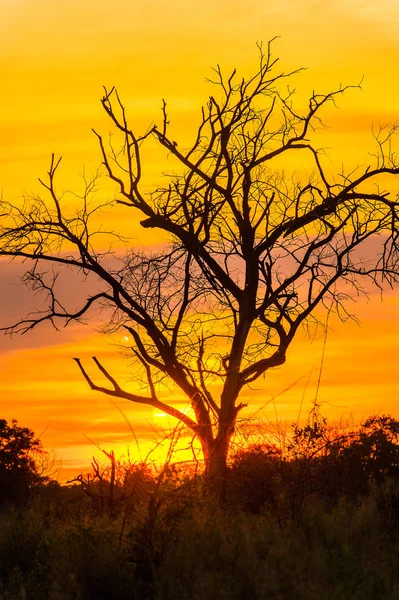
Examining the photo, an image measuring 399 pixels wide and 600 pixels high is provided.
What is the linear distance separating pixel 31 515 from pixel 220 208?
314 inches

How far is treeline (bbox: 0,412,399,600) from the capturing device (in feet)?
31.9

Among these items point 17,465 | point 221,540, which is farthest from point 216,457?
point 17,465

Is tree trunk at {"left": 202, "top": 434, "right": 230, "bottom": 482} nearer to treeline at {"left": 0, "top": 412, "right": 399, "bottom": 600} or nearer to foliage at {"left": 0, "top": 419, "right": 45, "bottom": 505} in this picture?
treeline at {"left": 0, "top": 412, "right": 399, "bottom": 600}

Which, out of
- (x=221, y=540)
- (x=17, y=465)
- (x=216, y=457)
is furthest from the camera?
(x=17, y=465)

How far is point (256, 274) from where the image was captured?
21469 mm

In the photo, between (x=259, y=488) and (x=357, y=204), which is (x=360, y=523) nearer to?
(x=259, y=488)

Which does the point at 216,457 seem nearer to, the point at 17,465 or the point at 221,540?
the point at 221,540

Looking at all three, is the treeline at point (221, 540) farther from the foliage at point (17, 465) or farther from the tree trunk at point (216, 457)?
the foliage at point (17, 465)

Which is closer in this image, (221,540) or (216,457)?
(221,540)

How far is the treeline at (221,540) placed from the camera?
9.73 metres

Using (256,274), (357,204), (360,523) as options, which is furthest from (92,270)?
(360,523)

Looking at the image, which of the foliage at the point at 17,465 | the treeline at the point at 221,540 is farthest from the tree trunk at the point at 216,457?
the foliage at the point at 17,465

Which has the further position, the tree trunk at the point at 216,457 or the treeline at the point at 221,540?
the tree trunk at the point at 216,457

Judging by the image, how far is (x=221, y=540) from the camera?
11383mm
